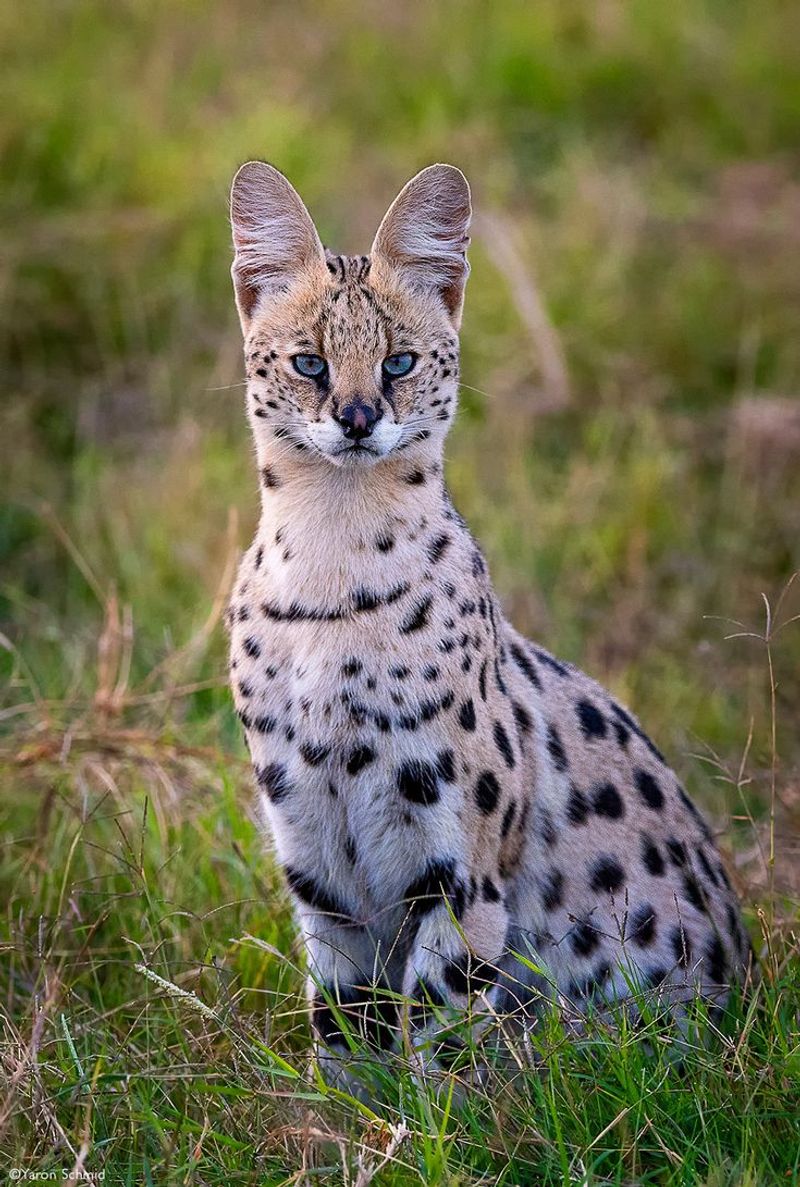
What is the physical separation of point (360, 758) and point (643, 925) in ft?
2.43

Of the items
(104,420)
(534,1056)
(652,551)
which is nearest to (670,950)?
(534,1056)

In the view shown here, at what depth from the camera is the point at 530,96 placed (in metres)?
9.20

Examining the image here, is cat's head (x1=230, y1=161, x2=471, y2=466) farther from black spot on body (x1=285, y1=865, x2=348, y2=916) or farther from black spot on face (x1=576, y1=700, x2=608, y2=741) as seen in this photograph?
black spot on body (x1=285, y1=865, x2=348, y2=916)

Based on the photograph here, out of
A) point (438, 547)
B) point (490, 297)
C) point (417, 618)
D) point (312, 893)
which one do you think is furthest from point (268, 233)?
point (490, 297)

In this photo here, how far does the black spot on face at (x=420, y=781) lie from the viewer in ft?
10.8

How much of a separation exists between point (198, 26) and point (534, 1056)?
7.78 metres

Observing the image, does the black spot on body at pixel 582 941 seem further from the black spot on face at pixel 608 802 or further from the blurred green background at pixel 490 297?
the blurred green background at pixel 490 297

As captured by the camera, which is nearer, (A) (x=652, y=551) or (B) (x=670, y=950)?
(B) (x=670, y=950)

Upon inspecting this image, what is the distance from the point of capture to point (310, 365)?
342 centimetres

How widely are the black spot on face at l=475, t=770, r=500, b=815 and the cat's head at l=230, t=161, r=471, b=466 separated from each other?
66 centimetres

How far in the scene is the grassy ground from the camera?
299cm

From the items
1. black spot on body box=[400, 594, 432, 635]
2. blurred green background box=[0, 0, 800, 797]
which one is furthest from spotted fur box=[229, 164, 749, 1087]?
blurred green background box=[0, 0, 800, 797]

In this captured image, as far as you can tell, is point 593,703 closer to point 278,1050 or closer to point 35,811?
point 278,1050

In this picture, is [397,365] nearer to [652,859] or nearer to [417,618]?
[417,618]
